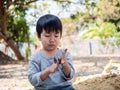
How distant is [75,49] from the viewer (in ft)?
78.7

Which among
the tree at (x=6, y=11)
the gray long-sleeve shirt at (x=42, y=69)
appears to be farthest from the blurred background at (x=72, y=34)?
the gray long-sleeve shirt at (x=42, y=69)

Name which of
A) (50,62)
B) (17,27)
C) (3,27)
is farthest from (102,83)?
(17,27)

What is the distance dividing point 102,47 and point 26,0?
963 cm

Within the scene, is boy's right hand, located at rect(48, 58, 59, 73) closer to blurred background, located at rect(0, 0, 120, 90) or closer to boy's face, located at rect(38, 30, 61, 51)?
boy's face, located at rect(38, 30, 61, 51)

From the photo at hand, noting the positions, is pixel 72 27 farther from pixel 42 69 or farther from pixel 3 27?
pixel 42 69

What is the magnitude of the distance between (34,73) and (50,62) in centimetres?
15

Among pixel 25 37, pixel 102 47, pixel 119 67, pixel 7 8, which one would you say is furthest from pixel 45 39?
pixel 102 47

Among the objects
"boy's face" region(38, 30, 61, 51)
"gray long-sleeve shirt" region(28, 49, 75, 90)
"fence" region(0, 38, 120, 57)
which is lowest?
"fence" region(0, 38, 120, 57)

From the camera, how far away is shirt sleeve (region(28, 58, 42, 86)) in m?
2.74

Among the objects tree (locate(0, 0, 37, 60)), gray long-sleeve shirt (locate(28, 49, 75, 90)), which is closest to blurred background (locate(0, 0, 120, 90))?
tree (locate(0, 0, 37, 60))

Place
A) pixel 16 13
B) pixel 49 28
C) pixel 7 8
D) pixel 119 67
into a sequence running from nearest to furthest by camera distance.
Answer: pixel 49 28
pixel 119 67
pixel 7 8
pixel 16 13

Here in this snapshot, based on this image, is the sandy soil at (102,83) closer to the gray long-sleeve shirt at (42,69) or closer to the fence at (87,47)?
the gray long-sleeve shirt at (42,69)

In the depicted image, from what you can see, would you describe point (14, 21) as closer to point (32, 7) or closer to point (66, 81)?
point (32, 7)

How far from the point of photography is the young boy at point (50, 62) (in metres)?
2.72
